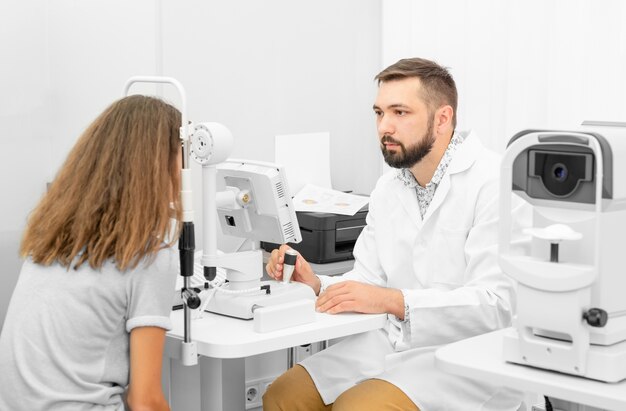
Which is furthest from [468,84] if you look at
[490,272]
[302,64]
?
[490,272]

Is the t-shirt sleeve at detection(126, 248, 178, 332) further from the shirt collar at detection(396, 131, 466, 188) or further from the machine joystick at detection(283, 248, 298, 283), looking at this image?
the shirt collar at detection(396, 131, 466, 188)

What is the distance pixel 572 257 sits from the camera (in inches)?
66.9

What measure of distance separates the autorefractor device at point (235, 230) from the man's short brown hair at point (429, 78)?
52cm

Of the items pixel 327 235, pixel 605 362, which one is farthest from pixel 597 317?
pixel 327 235

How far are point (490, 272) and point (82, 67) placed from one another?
4.81 feet

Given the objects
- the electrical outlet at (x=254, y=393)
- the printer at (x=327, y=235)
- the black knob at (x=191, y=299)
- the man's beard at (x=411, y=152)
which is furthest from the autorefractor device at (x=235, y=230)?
the electrical outlet at (x=254, y=393)

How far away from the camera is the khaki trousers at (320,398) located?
2174 mm

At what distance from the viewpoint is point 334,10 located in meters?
3.60

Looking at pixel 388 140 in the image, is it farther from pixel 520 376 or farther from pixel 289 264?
pixel 520 376

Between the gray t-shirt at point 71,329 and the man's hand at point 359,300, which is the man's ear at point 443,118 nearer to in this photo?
the man's hand at point 359,300

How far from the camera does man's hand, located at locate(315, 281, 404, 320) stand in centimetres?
217

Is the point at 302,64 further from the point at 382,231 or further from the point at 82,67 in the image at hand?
the point at 382,231

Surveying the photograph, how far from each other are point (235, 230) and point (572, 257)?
914 millimetres

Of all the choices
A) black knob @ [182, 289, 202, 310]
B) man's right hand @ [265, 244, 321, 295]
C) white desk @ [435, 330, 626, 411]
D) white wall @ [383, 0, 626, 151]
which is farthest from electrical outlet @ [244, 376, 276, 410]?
white desk @ [435, 330, 626, 411]
